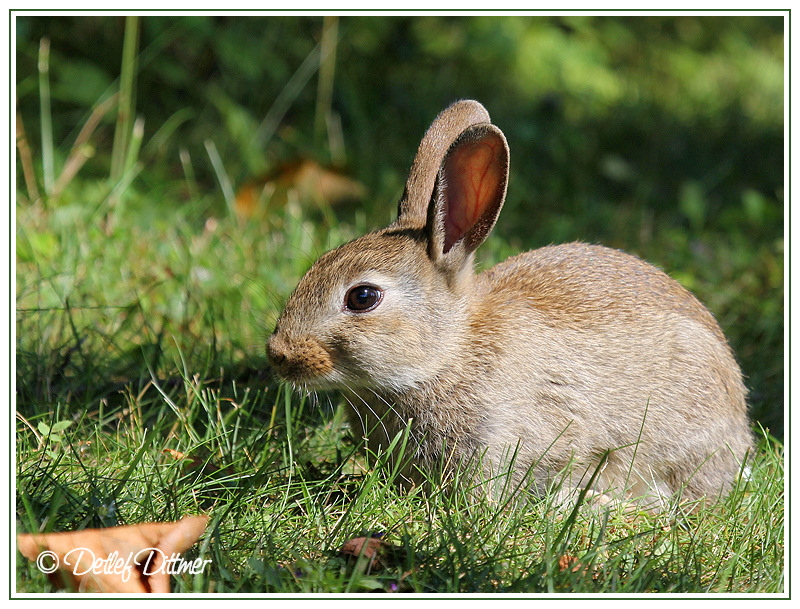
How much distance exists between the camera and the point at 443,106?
734 cm

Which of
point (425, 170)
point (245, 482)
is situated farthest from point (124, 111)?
point (245, 482)

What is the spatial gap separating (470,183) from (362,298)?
58 cm

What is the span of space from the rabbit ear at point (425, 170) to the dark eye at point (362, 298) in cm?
39

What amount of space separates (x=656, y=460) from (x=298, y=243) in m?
2.38

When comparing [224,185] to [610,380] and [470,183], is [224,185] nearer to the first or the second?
[470,183]

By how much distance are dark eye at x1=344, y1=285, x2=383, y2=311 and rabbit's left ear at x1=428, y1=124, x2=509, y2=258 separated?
0.28 meters

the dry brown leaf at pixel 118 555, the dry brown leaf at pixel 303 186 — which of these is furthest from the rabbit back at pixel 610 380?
the dry brown leaf at pixel 303 186

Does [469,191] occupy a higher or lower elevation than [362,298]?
higher

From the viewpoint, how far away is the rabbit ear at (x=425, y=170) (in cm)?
375

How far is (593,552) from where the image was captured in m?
2.88
